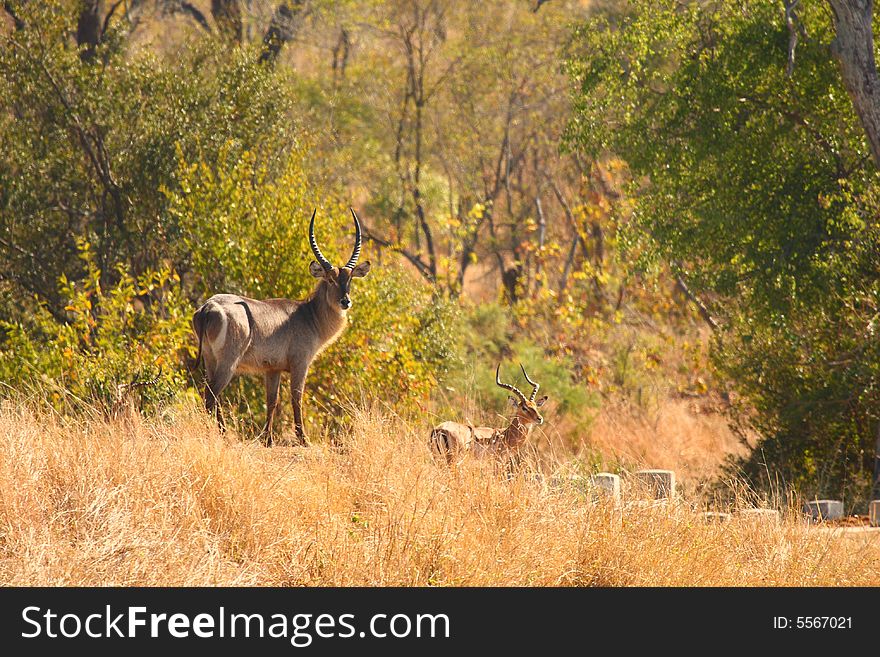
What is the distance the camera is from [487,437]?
10.7 metres

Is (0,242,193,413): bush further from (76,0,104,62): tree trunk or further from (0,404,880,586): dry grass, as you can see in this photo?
(76,0,104,62): tree trunk

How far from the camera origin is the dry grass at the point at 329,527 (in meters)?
6.92

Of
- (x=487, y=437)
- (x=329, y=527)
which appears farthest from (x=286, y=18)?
(x=329, y=527)

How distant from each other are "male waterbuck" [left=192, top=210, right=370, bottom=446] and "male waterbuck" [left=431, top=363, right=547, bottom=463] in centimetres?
158

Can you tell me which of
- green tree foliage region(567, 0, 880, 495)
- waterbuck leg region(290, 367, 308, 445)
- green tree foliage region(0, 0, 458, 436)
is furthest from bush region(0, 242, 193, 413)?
green tree foliage region(567, 0, 880, 495)

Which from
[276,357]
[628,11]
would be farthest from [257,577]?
[628,11]

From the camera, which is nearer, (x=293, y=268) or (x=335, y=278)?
(x=335, y=278)

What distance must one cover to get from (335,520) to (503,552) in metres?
1.07

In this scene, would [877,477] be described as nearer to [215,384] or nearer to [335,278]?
[335,278]

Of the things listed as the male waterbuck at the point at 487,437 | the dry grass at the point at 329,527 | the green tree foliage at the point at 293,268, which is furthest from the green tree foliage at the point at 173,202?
the dry grass at the point at 329,527

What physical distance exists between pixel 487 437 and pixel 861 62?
205 inches

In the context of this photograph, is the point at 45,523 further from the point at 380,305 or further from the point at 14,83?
the point at 14,83

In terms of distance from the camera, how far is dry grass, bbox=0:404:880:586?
6.92 meters

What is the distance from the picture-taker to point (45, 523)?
7.03 m
